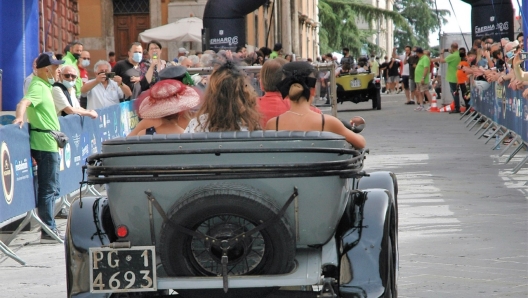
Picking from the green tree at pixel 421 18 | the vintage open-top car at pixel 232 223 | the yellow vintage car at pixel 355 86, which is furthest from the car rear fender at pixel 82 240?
the green tree at pixel 421 18

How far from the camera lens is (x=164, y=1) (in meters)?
29.8

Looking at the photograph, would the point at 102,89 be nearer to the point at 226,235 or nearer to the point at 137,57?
the point at 137,57

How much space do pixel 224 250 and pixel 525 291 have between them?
8.85 feet

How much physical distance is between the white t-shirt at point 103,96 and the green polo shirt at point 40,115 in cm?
465

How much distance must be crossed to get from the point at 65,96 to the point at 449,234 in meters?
4.75

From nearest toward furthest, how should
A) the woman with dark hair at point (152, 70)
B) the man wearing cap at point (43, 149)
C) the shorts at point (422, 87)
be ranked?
1. the man wearing cap at point (43, 149)
2. the woman with dark hair at point (152, 70)
3. the shorts at point (422, 87)

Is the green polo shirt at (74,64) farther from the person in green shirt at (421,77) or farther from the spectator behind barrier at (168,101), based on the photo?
the person in green shirt at (421,77)

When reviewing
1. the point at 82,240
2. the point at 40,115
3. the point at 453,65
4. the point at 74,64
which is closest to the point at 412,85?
the point at 453,65

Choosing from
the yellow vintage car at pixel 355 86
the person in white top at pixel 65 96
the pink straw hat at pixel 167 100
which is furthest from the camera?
the yellow vintage car at pixel 355 86

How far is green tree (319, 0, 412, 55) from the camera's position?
2569 inches

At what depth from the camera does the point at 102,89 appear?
14.2 metres

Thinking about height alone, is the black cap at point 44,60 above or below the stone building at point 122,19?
below

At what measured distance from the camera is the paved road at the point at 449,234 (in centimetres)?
667

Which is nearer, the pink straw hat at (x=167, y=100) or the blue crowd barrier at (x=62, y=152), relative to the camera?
the pink straw hat at (x=167, y=100)
